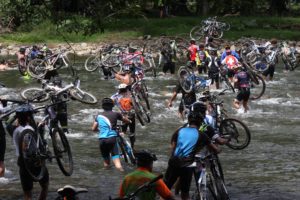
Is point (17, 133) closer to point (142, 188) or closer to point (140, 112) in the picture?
point (142, 188)

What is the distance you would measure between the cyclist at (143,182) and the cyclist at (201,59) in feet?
64.0

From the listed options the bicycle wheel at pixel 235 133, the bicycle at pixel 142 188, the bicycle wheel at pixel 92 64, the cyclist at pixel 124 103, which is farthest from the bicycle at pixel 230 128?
the bicycle wheel at pixel 92 64

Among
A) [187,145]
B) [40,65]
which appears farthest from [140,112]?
[40,65]

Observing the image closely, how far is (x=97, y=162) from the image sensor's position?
1441cm

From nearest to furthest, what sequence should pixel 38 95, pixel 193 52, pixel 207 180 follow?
1. pixel 207 180
2. pixel 38 95
3. pixel 193 52

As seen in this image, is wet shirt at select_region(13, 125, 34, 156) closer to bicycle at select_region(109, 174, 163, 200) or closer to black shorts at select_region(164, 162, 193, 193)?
black shorts at select_region(164, 162, 193, 193)

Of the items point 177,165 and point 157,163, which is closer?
point 177,165

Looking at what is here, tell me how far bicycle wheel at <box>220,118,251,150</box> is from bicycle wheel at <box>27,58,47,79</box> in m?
13.0

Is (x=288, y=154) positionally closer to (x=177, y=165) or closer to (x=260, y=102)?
(x=177, y=165)

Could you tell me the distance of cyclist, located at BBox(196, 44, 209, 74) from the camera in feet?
89.0

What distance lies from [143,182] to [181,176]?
7.43 feet

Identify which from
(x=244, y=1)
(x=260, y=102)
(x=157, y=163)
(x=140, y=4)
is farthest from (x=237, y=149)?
(x=244, y=1)

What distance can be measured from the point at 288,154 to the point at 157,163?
10.8 ft

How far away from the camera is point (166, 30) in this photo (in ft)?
154
